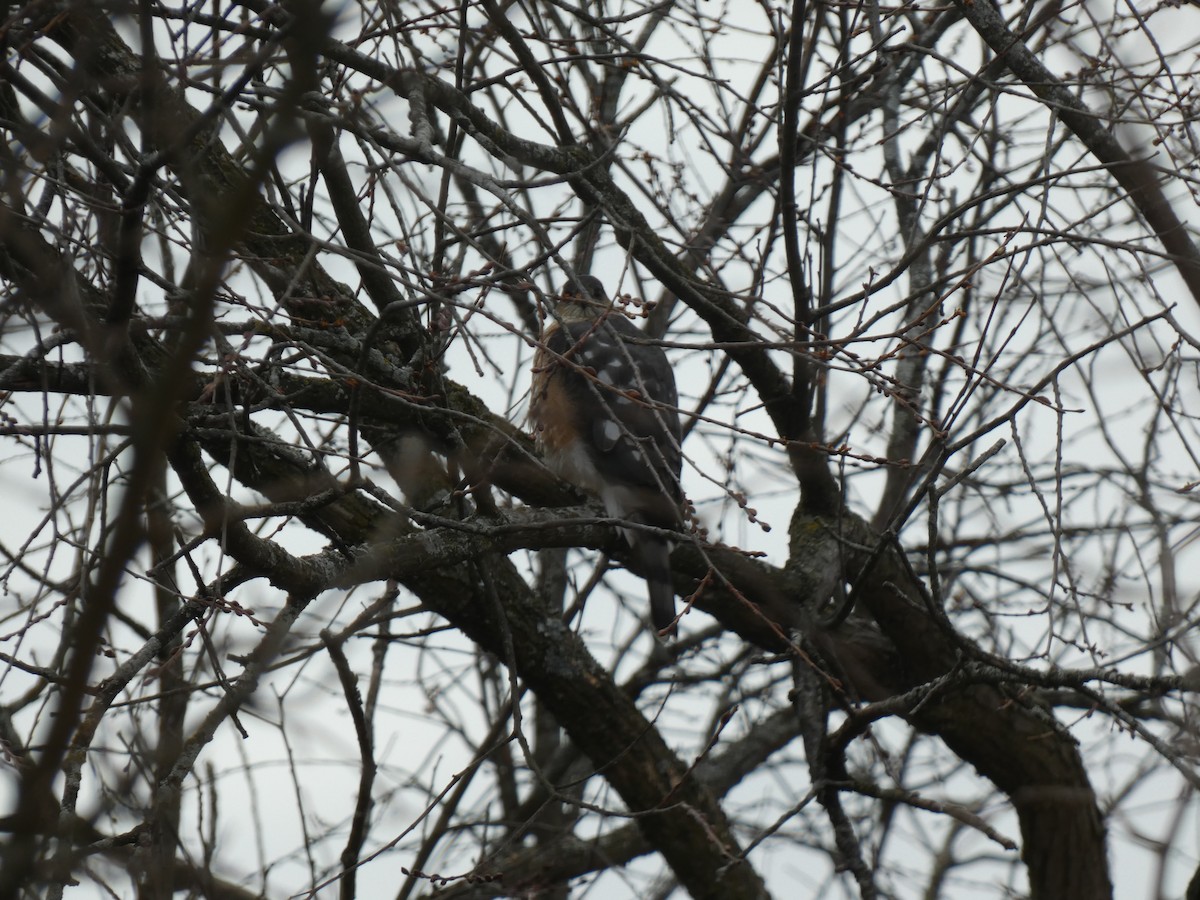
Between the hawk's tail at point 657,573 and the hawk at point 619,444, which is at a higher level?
the hawk at point 619,444

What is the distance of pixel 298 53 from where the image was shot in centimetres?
89

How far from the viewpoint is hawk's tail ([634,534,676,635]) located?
4.16m

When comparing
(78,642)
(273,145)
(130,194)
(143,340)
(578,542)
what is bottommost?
(78,642)

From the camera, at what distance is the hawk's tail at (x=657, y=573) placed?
4.16 m

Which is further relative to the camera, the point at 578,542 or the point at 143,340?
the point at 578,542

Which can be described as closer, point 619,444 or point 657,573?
point 657,573

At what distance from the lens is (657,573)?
4.19m

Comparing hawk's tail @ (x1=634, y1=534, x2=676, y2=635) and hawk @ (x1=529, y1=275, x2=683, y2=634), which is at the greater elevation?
hawk @ (x1=529, y1=275, x2=683, y2=634)

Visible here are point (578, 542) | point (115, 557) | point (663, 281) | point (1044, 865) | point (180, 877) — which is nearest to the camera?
point (115, 557)

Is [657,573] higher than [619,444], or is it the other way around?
[619,444]

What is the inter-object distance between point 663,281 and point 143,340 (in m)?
1.43

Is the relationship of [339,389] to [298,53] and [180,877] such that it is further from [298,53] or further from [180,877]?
[298,53]

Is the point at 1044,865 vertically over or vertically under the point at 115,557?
over

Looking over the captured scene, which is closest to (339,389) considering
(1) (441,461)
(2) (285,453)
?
(1) (441,461)
